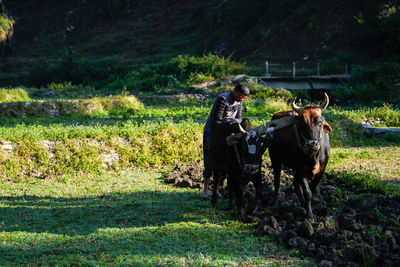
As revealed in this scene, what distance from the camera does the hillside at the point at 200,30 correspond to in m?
37.9

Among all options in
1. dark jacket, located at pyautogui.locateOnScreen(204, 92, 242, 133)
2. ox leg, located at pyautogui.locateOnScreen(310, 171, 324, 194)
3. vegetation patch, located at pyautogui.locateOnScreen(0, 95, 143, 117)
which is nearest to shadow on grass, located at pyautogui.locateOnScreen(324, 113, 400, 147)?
ox leg, located at pyautogui.locateOnScreen(310, 171, 324, 194)

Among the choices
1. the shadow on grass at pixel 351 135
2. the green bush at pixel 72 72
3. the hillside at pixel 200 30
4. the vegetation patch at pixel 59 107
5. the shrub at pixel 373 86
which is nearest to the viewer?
the shadow on grass at pixel 351 135

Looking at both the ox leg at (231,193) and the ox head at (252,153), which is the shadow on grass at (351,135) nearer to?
the ox leg at (231,193)

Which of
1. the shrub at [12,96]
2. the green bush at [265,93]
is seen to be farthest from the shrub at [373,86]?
the shrub at [12,96]

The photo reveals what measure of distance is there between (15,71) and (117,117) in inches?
1428

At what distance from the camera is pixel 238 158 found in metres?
6.39

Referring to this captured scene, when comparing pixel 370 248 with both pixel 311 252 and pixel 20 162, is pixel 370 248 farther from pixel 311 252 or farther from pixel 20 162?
pixel 20 162

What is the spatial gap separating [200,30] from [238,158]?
161 ft

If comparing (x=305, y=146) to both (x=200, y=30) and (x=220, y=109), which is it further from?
(x=200, y=30)

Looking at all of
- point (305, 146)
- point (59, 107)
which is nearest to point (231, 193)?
point (305, 146)

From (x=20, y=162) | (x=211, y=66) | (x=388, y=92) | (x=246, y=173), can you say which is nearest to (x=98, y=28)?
(x=211, y=66)

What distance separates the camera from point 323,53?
38.1 meters

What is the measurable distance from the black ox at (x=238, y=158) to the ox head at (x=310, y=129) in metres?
0.58

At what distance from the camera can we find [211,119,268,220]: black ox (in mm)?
6086
